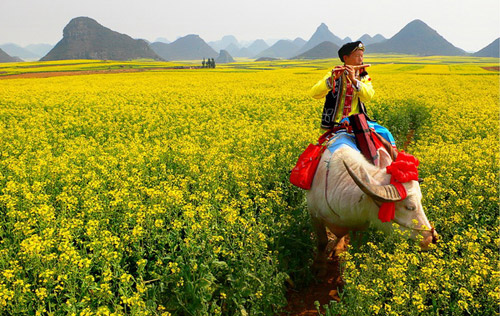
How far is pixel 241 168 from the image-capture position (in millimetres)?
5613

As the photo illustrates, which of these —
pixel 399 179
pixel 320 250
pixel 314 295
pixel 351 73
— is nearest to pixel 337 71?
pixel 351 73

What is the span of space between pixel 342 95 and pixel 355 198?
168 centimetres

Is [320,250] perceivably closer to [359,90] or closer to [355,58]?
[359,90]

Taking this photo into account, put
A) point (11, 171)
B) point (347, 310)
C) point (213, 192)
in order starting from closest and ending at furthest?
point (347, 310), point (213, 192), point (11, 171)

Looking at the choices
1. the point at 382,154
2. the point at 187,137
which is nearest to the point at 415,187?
the point at 382,154

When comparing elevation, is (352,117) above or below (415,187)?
above

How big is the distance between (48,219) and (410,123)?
12728mm

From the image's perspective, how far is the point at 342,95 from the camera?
4.65m

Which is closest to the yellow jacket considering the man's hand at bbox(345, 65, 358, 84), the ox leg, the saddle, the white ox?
the man's hand at bbox(345, 65, 358, 84)

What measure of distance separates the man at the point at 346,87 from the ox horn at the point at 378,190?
1731mm

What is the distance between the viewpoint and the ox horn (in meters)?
3.12

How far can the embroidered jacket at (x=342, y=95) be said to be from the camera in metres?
4.52

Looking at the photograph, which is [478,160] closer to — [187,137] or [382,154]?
[382,154]

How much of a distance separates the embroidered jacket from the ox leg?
1.61 metres
